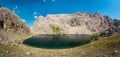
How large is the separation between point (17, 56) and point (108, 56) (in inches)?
516

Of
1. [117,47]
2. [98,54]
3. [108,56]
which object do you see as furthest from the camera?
[117,47]

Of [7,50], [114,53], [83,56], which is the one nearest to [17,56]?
[7,50]

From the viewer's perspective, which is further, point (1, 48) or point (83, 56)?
point (1, 48)

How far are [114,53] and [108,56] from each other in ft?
5.14

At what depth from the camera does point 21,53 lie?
3338 centimetres

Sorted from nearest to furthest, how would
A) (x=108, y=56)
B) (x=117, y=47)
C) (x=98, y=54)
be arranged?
(x=108, y=56) < (x=98, y=54) < (x=117, y=47)

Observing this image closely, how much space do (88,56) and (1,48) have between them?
14.5 metres

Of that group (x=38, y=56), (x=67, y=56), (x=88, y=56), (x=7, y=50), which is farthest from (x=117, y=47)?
(x=7, y=50)

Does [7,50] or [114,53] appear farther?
[7,50]

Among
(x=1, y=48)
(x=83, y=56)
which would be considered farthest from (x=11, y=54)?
(x=83, y=56)

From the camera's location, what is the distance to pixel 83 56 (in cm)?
3164

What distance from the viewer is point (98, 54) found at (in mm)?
31500

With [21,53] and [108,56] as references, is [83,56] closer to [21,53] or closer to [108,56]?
[108,56]

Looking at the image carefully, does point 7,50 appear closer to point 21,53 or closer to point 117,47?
point 21,53
